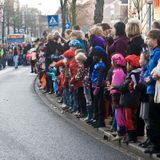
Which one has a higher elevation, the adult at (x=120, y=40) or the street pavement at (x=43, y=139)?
the adult at (x=120, y=40)

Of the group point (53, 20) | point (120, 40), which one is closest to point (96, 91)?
point (120, 40)

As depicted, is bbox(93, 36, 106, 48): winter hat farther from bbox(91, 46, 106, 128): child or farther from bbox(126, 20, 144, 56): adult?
bbox(126, 20, 144, 56): adult

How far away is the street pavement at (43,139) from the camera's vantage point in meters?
8.70

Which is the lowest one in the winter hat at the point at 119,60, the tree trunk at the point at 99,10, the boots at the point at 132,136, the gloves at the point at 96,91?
the boots at the point at 132,136

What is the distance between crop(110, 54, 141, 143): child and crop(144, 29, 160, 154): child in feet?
1.93

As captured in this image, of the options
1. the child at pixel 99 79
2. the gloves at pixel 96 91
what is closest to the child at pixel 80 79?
the child at pixel 99 79

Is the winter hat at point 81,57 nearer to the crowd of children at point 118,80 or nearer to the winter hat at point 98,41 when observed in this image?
the crowd of children at point 118,80

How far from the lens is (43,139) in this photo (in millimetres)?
10219

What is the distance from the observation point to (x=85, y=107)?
12.7 metres

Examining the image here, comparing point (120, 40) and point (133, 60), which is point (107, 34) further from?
point (133, 60)

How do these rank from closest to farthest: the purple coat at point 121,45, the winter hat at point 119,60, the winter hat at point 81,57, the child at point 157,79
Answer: the child at point 157,79
the winter hat at point 119,60
the purple coat at point 121,45
the winter hat at point 81,57

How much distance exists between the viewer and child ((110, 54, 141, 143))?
30.0 feet

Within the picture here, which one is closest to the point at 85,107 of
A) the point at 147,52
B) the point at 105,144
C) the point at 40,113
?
the point at 40,113

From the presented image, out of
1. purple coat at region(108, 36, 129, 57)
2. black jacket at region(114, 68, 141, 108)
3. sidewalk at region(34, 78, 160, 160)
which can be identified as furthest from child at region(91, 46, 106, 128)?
black jacket at region(114, 68, 141, 108)
